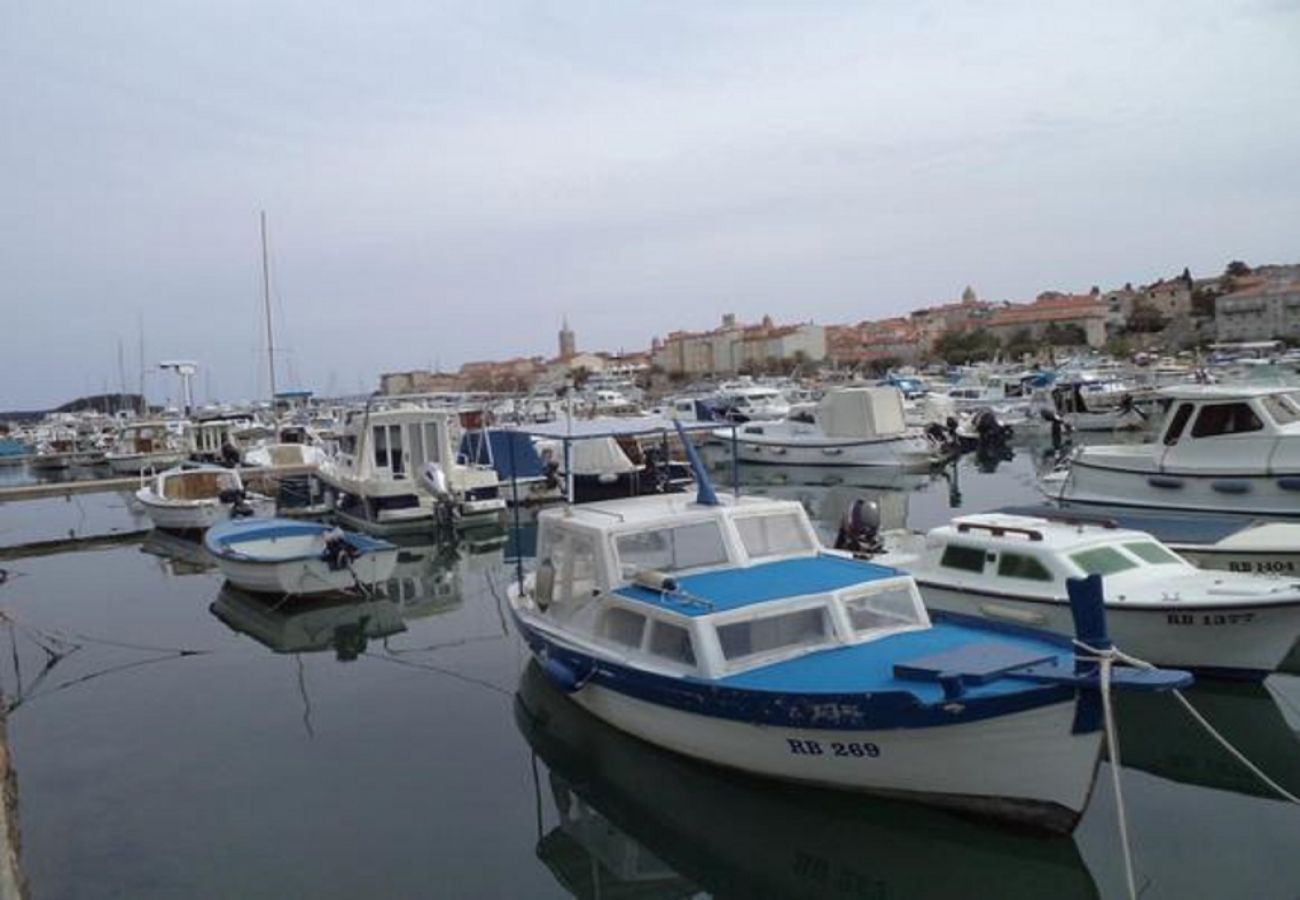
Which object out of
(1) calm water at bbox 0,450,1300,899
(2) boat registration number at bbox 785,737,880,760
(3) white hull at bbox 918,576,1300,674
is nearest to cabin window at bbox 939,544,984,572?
(3) white hull at bbox 918,576,1300,674

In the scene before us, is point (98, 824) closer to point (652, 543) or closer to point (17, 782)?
point (17, 782)

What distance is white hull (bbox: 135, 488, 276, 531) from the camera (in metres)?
26.4

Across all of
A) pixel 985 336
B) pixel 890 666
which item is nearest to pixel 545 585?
pixel 890 666

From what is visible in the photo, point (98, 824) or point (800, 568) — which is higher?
point (800, 568)

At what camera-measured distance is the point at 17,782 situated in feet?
34.0

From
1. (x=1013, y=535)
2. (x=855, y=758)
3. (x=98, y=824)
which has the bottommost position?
(x=98, y=824)

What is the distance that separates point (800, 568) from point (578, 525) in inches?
100

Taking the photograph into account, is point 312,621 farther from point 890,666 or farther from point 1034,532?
point 1034,532

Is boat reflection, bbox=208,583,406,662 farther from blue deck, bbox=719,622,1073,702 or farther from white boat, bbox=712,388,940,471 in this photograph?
white boat, bbox=712,388,940,471

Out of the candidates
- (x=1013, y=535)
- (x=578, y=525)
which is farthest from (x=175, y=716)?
(x=1013, y=535)

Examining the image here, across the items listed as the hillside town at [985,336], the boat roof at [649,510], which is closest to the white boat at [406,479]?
the boat roof at [649,510]

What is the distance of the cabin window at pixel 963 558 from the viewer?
Answer: 1244cm

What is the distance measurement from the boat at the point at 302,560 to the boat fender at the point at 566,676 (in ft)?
25.0

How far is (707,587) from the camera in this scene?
382 inches
